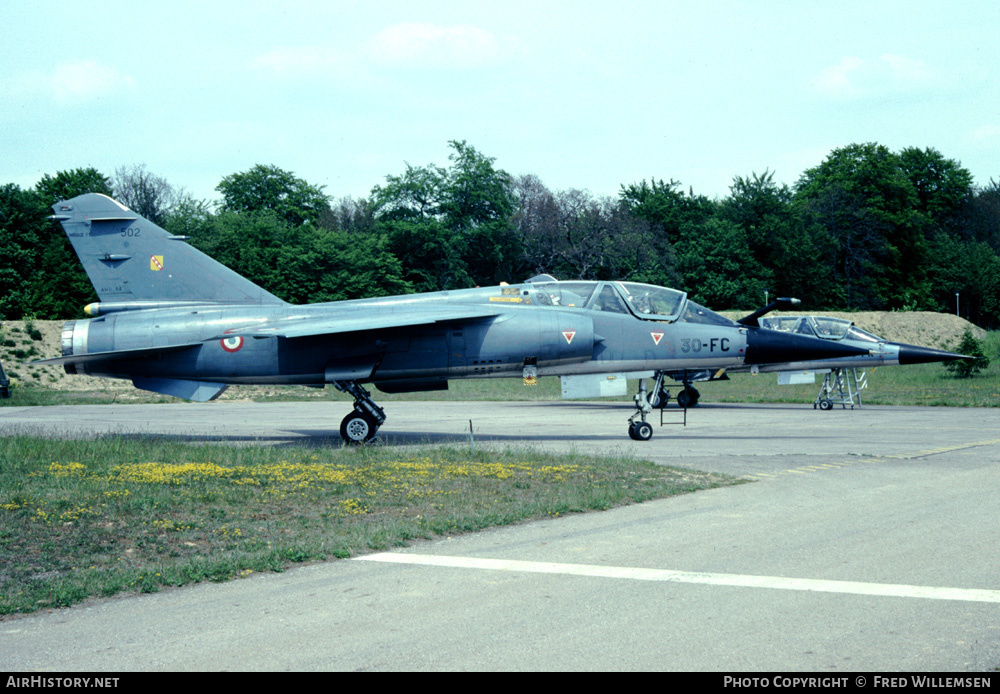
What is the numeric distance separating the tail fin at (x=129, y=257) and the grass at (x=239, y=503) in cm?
351

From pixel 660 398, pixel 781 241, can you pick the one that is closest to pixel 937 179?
pixel 781 241

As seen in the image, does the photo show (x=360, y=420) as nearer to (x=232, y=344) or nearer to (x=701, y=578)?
(x=232, y=344)

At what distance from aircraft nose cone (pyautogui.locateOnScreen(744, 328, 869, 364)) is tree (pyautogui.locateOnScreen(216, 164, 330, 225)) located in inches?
2533

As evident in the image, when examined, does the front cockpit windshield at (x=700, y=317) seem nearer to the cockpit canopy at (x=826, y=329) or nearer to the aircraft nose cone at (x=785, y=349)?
the aircraft nose cone at (x=785, y=349)

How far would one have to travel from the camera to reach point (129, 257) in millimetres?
16188

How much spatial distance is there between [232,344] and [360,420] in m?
2.81

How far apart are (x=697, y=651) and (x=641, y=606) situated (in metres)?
0.96

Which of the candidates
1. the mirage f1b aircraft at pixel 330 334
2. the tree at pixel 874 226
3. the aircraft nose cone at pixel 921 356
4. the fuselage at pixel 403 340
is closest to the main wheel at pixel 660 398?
the mirage f1b aircraft at pixel 330 334

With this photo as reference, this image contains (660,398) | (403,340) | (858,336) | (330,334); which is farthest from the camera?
(858,336)

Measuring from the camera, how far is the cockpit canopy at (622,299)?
16688mm

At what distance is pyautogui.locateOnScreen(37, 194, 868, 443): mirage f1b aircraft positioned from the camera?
15.9 m

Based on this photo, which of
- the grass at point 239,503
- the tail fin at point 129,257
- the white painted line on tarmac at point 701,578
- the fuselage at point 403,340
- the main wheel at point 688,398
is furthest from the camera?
the main wheel at point 688,398

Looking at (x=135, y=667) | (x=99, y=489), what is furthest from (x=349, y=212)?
(x=135, y=667)
